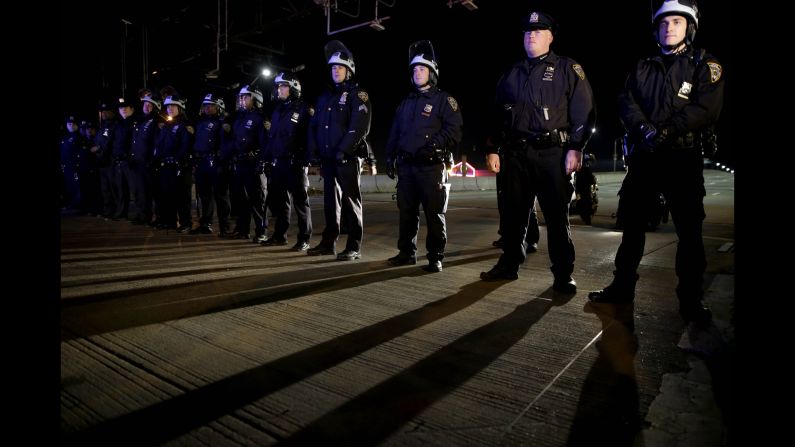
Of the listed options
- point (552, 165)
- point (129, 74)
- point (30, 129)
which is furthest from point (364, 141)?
point (129, 74)

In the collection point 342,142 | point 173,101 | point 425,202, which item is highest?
point 173,101

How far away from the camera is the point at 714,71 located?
3020mm

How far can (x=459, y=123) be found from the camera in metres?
4.84

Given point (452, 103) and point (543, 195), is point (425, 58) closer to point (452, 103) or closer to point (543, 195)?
point (452, 103)

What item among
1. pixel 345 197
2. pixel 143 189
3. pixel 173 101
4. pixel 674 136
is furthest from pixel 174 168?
pixel 674 136

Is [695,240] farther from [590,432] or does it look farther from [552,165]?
[590,432]

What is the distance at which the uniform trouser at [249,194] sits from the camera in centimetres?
700

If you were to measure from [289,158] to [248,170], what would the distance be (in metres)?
1.06

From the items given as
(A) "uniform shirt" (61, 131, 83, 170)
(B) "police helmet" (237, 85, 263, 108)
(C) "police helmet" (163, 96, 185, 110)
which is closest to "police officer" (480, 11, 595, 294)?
(B) "police helmet" (237, 85, 263, 108)

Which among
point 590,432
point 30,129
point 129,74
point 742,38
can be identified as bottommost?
point 590,432

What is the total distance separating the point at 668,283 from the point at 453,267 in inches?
70.4

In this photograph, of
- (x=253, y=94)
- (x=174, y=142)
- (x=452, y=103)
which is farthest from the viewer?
(x=174, y=142)

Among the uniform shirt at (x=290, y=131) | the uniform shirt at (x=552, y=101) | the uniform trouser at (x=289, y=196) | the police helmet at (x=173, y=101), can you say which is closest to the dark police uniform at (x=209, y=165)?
the police helmet at (x=173, y=101)

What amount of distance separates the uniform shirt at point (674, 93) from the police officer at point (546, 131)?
47 centimetres
